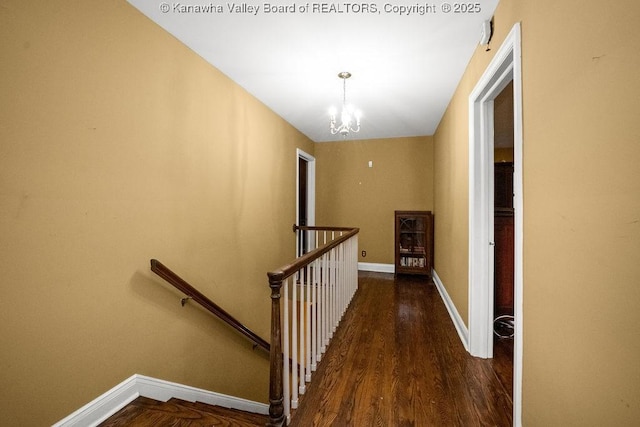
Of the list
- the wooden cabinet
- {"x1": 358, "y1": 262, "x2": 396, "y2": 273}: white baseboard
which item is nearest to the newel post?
the wooden cabinet

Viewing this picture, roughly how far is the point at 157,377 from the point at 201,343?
45 centimetres

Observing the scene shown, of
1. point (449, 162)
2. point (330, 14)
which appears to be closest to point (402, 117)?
point (449, 162)

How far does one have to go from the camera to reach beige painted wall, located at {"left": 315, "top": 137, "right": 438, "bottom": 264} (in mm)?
5113

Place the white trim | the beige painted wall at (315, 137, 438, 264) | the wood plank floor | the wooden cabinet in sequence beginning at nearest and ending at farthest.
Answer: the white trim, the wood plank floor, the wooden cabinet, the beige painted wall at (315, 137, 438, 264)

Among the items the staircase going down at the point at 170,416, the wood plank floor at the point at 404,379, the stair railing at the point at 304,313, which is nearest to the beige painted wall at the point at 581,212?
the wood plank floor at the point at 404,379

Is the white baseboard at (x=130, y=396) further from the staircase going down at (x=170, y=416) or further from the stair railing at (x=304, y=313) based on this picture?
the stair railing at (x=304, y=313)

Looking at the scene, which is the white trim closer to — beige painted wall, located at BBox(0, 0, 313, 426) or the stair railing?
beige painted wall, located at BBox(0, 0, 313, 426)

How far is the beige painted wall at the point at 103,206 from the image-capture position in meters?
1.29

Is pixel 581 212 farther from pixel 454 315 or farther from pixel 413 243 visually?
pixel 413 243

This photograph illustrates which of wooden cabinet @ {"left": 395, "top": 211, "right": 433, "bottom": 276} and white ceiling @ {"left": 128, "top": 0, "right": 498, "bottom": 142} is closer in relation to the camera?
white ceiling @ {"left": 128, "top": 0, "right": 498, "bottom": 142}

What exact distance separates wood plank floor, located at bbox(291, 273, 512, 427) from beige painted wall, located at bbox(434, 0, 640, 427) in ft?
1.42

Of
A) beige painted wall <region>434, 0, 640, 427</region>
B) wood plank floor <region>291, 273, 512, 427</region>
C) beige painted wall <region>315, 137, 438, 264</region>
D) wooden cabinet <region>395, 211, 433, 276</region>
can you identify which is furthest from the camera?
beige painted wall <region>315, 137, 438, 264</region>

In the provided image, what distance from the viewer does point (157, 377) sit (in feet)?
6.38

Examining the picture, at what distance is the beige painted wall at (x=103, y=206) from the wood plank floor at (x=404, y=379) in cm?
117
